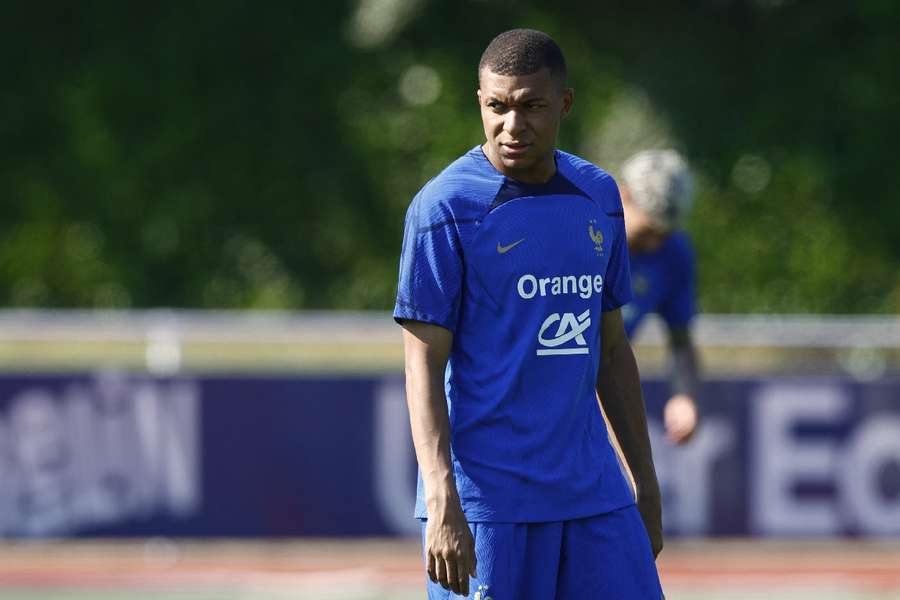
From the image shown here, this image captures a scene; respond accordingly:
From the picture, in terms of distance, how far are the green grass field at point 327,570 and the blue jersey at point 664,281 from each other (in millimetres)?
3481

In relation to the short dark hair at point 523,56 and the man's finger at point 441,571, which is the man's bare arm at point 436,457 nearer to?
the man's finger at point 441,571

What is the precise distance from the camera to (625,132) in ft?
53.5

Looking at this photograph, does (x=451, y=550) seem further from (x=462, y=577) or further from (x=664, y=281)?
(x=664, y=281)

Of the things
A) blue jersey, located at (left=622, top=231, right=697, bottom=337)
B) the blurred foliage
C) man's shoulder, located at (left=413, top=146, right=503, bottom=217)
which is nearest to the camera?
man's shoulder, located at (left=413, top=146, right=503, bottom=217)

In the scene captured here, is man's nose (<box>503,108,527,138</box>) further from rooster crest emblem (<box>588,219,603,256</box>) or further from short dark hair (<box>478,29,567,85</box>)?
rooster crest emblem (<box>588,219,603,256</box>)

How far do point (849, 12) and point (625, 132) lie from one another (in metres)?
2.50

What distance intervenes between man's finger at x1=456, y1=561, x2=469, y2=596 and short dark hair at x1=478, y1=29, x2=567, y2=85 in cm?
112

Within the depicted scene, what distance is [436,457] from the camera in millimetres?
3936

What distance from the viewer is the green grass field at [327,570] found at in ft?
32.6

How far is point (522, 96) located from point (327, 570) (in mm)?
7388

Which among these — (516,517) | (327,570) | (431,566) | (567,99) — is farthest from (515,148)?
(327,570)

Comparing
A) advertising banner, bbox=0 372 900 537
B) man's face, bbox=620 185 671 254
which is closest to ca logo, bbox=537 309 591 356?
man's face, bbox=620 185 671 254

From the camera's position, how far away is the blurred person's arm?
20.7 ft

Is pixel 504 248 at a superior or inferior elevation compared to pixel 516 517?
superior
